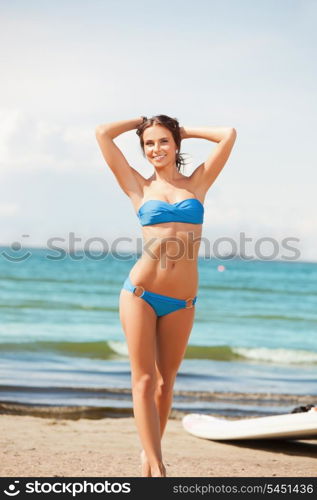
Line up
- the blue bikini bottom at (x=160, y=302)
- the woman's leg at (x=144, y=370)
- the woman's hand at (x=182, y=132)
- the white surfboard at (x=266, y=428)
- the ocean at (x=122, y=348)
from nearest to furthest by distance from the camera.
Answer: the woman's leg at (x=144, y=370) < the blue bikini bottom at (x=160, y=302) < the woman's hand at (x=182, y=132) < the white surfboard at (x=266, y=428) < the ocean at (x=122, y=348)

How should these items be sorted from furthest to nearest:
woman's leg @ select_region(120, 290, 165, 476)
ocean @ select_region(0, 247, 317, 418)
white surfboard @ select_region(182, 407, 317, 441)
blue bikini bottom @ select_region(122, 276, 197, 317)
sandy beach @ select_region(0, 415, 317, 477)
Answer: ocean @ select_region(0, 247, 317, 418) → white surfboard @ select_region(182, 407, 317, 441) → sandy beach @ select_region(0, 415, 317, 477) → blue bikini bottom @ select_region(122, 276, 197, 317) → woman's leg @ select_region(120, 290, 165, 476)

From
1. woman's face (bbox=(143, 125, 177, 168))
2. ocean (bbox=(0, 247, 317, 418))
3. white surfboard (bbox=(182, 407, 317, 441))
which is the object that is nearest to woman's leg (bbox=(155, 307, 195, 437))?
woman's face (bbox=(143, 125, 177, 168))

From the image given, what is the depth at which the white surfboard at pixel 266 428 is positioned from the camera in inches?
251

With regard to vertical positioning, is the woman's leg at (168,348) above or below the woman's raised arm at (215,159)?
below

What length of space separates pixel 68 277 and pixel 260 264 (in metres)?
20.1

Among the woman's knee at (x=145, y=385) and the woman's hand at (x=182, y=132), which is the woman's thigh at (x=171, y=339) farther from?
the woman's hand at (x=182, y=132)

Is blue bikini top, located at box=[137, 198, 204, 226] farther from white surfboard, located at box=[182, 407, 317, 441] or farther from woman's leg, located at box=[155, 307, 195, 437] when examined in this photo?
white surfboard, located at box=[182, 407, 317, 441]

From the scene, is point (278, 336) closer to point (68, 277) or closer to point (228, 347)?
point (228, 347)

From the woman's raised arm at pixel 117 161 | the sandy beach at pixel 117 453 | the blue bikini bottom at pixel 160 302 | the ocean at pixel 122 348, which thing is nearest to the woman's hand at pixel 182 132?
the woman's raised arm at pixel 117 161

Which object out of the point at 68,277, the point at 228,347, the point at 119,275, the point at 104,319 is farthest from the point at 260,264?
the point at 228,347

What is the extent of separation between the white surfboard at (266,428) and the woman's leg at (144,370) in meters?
2.34

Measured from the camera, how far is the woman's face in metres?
4.65

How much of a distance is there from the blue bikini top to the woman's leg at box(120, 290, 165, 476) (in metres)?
0.47

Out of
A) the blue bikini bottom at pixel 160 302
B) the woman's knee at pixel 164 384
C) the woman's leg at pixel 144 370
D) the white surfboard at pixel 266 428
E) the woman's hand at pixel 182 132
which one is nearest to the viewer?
the woman's leg at pixel 144 370
